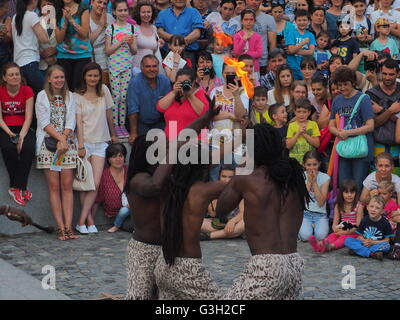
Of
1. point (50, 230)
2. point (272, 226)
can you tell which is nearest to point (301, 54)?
point (50, 230)

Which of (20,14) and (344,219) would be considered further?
(20,14)

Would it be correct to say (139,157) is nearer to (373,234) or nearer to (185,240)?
(185,240)

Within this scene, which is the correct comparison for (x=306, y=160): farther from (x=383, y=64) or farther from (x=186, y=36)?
(x=186, y=36)

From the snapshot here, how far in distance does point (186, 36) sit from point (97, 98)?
1.75 metres

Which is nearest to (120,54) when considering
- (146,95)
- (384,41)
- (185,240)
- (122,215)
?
(146,95)

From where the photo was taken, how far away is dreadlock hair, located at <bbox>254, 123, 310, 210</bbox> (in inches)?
238

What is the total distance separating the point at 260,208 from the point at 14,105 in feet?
15.5

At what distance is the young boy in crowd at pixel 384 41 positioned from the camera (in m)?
12.0

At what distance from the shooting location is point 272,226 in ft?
19.7

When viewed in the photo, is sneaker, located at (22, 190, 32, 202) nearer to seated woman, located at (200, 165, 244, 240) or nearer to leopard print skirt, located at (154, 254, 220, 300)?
seated woman, located at (200, 165, 244, 240)

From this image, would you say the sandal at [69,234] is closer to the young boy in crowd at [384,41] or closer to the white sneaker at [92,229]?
the white sneaker at [92,229]

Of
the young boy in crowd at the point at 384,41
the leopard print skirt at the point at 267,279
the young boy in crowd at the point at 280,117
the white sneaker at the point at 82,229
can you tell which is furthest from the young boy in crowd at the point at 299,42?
the leopard print skirt at the point at 267,279

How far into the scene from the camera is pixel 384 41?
12047mm

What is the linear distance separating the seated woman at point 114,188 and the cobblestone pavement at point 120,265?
28 centimetres
